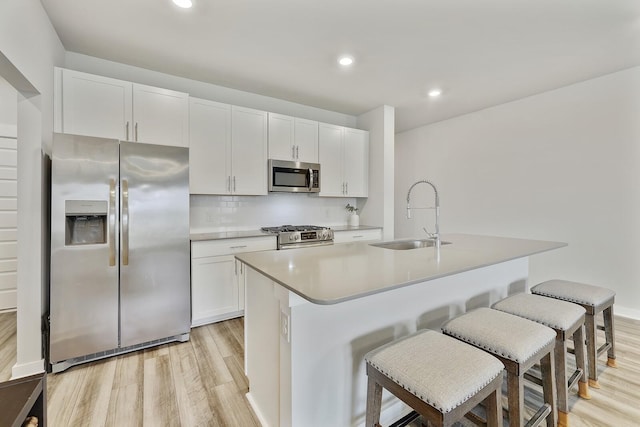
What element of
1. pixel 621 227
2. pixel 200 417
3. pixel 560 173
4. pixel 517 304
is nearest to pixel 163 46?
pixel 200 417

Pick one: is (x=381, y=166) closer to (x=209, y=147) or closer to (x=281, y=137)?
(x=281, y=137)

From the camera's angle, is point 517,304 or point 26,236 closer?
point 517,304

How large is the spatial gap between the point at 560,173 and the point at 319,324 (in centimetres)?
365

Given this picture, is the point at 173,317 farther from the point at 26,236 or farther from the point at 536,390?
the point at 536,390

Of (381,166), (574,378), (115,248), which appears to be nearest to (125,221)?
(115,248)

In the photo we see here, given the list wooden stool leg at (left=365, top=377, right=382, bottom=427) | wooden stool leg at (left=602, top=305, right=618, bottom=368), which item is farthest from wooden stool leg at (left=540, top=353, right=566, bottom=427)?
wooden stool leg at (left=602, top=305, right=618, bottom=368)

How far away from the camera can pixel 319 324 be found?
51.8 inches

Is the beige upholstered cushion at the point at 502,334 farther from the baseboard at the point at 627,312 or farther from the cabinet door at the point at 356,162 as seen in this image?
the cabinet door at the point at 356,162

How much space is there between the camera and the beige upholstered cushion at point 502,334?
1247 millimetres

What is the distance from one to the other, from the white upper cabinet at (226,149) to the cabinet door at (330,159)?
0.85m

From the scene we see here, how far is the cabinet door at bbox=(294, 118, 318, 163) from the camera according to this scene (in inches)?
146

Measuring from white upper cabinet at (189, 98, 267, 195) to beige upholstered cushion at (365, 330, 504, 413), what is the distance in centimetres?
260

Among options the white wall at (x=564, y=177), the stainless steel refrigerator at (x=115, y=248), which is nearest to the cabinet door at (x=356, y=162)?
the white wall at (x=564, y=177)

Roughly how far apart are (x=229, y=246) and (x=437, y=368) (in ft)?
7.82
